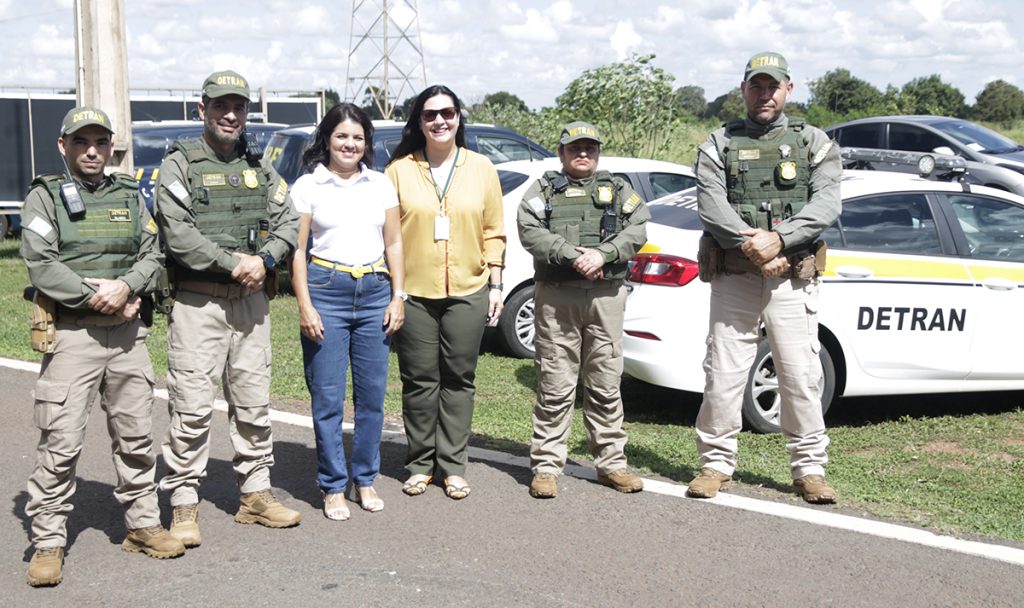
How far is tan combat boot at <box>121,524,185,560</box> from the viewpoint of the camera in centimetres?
452

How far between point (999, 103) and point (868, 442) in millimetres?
45235

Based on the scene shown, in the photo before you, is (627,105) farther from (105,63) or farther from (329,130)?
(329,130)

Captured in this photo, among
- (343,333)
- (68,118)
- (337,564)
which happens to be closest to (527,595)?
(337,564)

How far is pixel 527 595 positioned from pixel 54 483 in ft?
6.25

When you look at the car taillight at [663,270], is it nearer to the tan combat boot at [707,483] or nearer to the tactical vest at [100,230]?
the tan combat boot at [707,483]

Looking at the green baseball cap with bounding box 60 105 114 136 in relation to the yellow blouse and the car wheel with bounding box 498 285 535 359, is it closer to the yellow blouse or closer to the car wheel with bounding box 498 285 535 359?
the yellow blouse

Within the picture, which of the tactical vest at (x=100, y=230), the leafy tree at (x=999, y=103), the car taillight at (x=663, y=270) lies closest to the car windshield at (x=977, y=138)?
the car taillight at (x=663, y=270)

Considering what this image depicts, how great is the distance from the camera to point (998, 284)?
6.79 meters

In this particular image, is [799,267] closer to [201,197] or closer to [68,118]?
[201,197]

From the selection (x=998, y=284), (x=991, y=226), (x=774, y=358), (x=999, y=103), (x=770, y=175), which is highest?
(x=999, y=103)

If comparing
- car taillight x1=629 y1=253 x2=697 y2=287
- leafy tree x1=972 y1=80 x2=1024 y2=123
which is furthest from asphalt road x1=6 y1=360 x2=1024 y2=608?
leafy tree x1=972 y1=80 x2=1024 y2=123

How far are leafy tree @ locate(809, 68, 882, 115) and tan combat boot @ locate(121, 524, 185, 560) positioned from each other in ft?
123

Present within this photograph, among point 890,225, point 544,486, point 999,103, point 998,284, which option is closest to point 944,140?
point 998,284

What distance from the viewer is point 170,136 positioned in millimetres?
14758
